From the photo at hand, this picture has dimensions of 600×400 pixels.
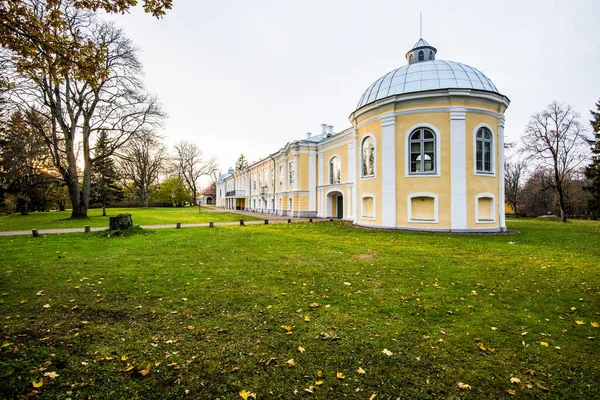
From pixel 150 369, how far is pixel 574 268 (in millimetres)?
9774

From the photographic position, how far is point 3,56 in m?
9.41

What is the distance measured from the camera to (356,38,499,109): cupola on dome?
16906 mm

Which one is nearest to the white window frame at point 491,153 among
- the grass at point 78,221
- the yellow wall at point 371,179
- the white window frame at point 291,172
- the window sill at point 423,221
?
the window sill at point 423,221

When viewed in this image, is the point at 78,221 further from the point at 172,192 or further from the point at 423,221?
the point at 172,192

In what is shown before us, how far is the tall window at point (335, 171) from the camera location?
26.8m

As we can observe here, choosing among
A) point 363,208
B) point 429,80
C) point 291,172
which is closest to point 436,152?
point 429,80

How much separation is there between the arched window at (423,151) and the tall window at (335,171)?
401 inches

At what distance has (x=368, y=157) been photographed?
19.2 metres

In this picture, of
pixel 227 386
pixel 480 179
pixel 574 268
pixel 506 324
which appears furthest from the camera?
pixel 480 179

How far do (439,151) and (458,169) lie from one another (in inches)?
54.4

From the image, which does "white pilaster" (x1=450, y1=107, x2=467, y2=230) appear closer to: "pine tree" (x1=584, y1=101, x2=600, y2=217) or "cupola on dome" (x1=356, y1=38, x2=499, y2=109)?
"cupola on dome" (x1=356, y1=38, x2=499, y2=109)

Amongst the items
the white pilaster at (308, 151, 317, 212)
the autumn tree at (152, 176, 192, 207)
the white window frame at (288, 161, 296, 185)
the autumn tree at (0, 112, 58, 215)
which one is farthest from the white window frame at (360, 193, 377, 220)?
the autumn tree at (152, 176, 192, 207)

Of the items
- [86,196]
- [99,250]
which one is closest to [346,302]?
[99,250]

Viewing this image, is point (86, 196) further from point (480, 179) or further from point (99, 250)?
point (480, 179)
